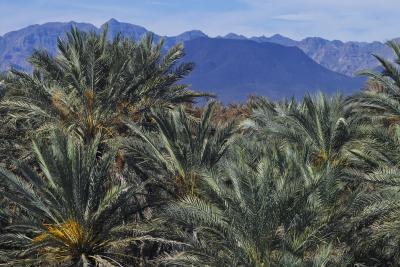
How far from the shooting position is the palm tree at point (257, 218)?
29.7ft

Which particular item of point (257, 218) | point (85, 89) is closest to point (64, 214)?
point (257, 218)

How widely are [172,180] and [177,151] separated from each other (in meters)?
0.72

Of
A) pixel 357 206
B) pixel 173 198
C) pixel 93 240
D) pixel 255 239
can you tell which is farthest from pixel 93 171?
pixel 357 206

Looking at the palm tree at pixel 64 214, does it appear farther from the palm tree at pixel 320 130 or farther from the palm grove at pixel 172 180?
the palm tree at pixel 320 130

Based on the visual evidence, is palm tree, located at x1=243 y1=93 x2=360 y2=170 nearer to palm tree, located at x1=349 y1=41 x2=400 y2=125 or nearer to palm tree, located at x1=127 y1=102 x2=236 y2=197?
palm tree, located at x1=349 y1=41 x2=400 y2=125

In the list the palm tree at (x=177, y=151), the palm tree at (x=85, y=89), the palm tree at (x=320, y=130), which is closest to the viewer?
the palm tree at (x=177, y=151)

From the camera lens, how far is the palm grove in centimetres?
961

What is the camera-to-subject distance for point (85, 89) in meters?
15.5

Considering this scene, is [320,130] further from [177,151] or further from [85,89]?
[85,89]

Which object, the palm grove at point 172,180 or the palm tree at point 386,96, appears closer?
the palm grove at point 172,180

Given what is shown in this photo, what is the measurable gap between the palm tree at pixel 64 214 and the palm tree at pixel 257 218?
1.53 m

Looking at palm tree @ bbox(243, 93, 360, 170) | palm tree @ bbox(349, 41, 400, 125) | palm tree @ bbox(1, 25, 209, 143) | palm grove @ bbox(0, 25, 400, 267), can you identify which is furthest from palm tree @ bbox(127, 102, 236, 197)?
palm tree @ bbox(349, 41, 400, 125)

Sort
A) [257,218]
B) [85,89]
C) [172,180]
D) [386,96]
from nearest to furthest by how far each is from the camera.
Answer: [257,218], [172,180], [85,89], [386,96]

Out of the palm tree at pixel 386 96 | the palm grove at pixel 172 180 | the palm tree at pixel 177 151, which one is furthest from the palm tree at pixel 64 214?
the palm tree at pixel 386 96
